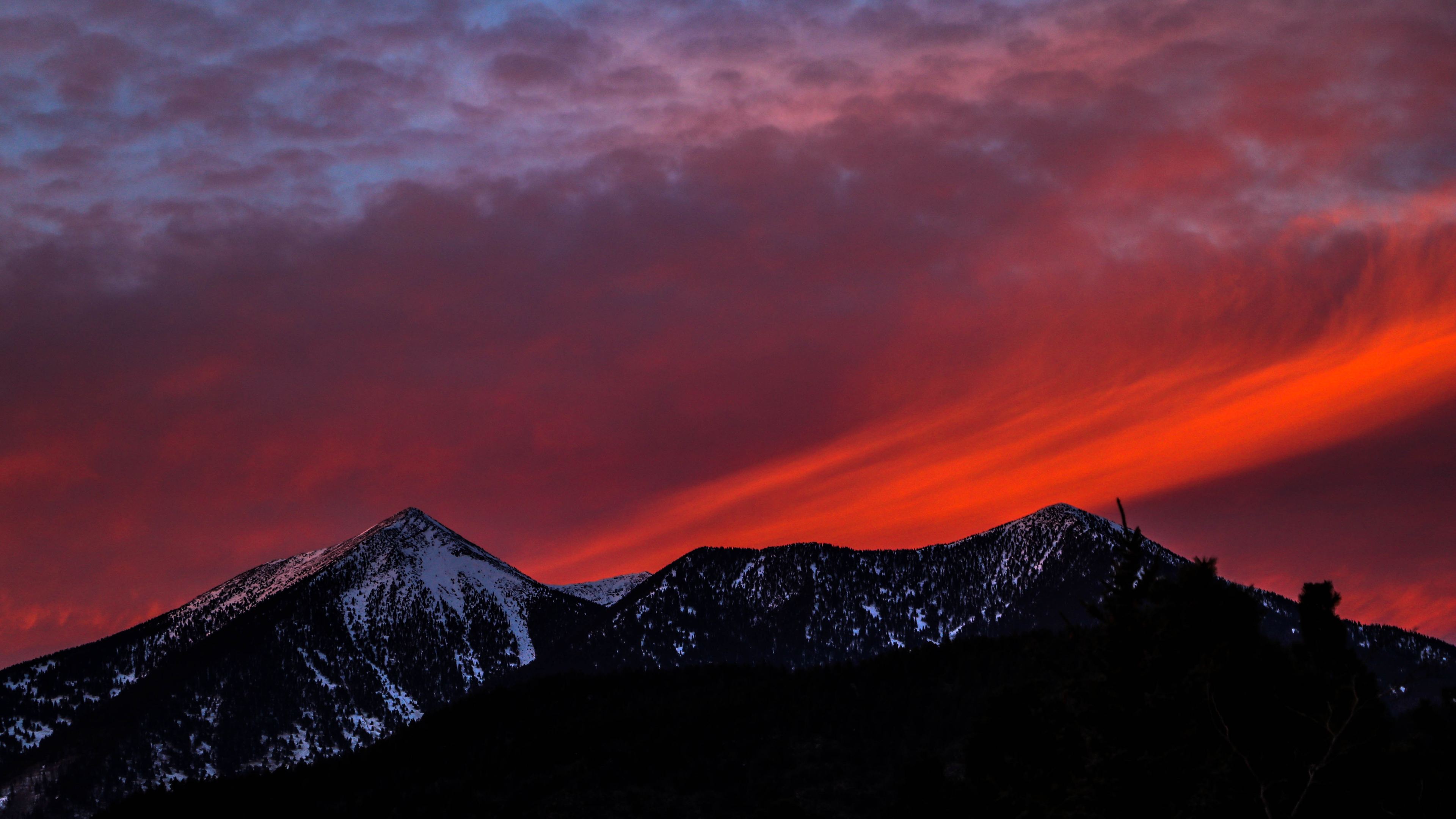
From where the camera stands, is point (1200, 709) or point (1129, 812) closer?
point (1129, 812)

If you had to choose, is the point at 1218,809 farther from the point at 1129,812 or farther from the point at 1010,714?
the point at 1010,714

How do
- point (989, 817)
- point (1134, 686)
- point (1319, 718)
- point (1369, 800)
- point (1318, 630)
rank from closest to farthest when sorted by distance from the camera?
point (1319, 718) → point (1134, 686) → point (1369, 800) → point (989, 817) → point (1318, 630)

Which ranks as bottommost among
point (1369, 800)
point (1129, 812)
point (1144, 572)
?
point (1369, 800)

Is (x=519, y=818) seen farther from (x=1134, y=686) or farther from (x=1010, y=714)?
(x=1134, y=686)

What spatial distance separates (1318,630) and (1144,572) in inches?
1563

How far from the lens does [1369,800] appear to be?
164 ft

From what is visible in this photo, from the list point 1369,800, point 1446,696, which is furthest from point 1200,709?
point 1446,696

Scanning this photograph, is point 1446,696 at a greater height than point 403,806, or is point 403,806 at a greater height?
point 403,806

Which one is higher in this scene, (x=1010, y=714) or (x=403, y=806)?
(x=403, y=806)

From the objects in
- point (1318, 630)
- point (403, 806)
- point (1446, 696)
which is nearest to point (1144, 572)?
point (1318, 630)

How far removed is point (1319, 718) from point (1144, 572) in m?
6.52

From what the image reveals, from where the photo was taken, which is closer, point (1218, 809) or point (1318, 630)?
point (1218, 809)

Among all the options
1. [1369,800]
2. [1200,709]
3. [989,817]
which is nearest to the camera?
[1200,709]

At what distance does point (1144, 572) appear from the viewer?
3900 centimetres
